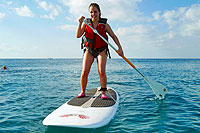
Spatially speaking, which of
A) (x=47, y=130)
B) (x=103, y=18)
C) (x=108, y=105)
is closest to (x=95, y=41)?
(x=103, y=18)

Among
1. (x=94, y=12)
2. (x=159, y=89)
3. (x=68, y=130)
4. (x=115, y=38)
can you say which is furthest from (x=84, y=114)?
(x=159, y=89)

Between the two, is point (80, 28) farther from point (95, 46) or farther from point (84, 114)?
point (84, 114)

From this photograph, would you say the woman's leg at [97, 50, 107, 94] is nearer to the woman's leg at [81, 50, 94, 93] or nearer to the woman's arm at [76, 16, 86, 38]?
the woman's leg at [81, 50, 94, 93]

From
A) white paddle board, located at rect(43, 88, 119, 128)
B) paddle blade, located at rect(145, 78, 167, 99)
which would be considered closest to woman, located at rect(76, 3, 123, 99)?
white paddle board, located at rect(43, 88, 119, 128)

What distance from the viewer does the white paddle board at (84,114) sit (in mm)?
3812

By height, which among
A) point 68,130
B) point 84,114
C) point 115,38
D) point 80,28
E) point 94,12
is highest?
point 94,12

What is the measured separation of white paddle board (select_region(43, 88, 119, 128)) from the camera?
3812 mm

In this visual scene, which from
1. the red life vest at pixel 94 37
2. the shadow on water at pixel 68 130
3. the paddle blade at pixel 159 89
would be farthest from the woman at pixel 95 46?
the paddle blade at pixel 159 89

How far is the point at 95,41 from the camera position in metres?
5.60

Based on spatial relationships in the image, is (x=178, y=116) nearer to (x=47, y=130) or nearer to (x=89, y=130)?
(x=89, y=130)

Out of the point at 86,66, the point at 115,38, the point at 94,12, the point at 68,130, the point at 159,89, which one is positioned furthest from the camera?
the point at 159,89

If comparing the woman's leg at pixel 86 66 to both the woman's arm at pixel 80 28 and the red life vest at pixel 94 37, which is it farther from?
the woman's arm at pixel 80 28

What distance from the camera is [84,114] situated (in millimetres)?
4270

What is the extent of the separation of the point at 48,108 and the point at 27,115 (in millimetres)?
849
